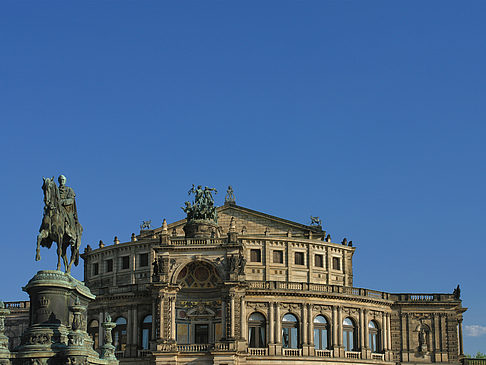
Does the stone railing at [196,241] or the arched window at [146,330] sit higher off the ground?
the stone railing at [196,241]

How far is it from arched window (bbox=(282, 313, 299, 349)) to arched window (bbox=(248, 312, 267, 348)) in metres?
2.24

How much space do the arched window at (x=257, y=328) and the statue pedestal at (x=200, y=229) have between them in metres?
10.0

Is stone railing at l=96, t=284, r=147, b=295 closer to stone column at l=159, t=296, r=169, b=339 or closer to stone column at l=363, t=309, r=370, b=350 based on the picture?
stone column at l=159, t=296, r=169, b=339

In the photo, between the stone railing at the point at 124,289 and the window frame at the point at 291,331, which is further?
the stone railing at the point at 124,289

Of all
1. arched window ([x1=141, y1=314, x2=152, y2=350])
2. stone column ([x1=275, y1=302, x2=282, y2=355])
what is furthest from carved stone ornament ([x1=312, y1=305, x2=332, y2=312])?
arched window ([x1=141, y1=314, x2=152, y2=350])

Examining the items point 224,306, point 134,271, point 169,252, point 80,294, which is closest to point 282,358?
point 224,306

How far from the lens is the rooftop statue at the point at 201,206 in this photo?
297ft

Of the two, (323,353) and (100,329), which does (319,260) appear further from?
(100,329)

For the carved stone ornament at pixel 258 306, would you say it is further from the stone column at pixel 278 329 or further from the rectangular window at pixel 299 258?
the rectangular window at pixel 299 258

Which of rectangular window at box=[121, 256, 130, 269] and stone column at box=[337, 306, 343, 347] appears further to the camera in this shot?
rectangular window at box=[121, 256, 130, 269]

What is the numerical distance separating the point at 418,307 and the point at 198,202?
28.4 meters

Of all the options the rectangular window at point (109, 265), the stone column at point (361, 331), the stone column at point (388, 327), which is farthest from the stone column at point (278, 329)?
the rectangular window at point (109, 265)

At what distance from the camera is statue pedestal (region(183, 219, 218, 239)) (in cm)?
8818

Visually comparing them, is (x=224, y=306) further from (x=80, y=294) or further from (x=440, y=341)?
(x=80, y=294)
